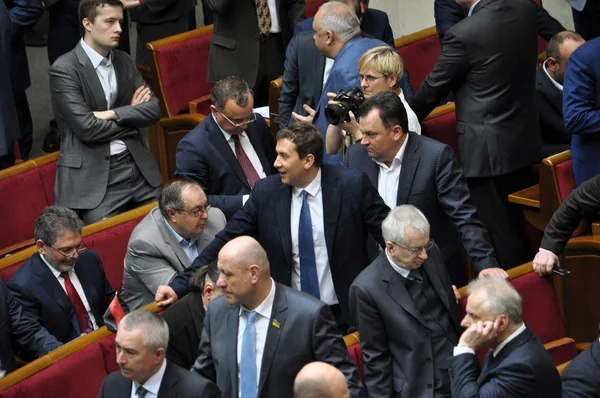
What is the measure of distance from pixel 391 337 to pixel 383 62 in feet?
4.57

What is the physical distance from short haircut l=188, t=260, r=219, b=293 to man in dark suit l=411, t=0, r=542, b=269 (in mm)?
1514

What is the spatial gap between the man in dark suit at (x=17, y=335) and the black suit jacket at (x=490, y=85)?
1969mm

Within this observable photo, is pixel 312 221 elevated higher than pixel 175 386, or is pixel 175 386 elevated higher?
pixel 312 221

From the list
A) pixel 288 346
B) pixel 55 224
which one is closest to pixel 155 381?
pixel 288 346

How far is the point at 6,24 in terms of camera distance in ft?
21.0

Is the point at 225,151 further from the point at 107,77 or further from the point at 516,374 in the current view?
the point at 516,374

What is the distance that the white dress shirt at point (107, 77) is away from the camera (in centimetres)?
594

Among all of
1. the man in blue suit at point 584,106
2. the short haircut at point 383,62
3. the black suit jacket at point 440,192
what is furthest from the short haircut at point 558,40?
the black suit jacket at point 440,192

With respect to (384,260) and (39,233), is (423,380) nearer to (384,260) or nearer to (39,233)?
(384,260)

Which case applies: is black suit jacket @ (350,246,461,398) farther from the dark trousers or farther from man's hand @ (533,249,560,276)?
the dark trousers

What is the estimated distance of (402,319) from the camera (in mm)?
4441

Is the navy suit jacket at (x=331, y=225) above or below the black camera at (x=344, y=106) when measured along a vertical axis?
below

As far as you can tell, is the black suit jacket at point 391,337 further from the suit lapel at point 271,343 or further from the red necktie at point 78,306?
the red necktie at point 78,306

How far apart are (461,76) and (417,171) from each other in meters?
0.84
